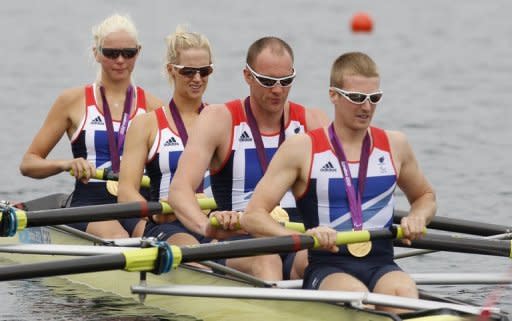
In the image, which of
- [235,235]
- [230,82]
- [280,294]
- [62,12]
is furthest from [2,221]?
[62,12]

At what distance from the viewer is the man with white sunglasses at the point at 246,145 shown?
1112 cm

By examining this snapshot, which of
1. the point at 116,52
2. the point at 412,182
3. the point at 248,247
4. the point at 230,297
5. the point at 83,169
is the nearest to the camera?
the point at 248,247

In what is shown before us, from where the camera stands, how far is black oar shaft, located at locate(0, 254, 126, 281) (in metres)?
9.96

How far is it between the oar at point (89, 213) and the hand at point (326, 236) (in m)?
→ 2.03

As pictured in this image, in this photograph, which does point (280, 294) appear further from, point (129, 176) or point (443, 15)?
point (443, 15)

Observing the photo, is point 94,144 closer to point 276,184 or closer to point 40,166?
point 40,166

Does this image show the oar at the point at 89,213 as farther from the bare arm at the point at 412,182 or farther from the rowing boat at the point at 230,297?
the bare arm at the point at 412,182

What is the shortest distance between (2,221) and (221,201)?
5.94 feet

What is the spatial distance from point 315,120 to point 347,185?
158 centimetres

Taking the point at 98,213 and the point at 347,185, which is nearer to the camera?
the point at 347,185

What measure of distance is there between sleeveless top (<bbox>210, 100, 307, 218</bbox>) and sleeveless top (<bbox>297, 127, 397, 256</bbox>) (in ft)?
Answer: 3.28

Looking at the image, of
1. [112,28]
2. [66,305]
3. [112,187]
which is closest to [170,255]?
[66,305]

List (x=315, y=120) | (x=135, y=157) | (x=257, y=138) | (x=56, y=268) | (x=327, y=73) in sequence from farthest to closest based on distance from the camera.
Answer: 1. (x=327, y=73)
2. (x=135, y=157)
3. (x=315, y=120)
4. (x=257, y=138)
5. (x=56, y=268)

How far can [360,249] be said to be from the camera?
34.2ft
